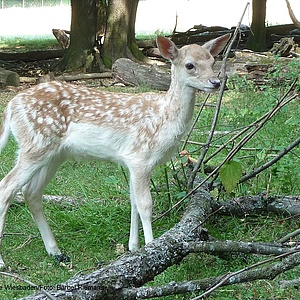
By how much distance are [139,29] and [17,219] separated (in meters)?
→ 18.6

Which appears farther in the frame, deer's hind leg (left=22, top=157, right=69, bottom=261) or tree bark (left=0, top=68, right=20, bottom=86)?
tree bark (left=0, top=68, right=20, bottom=86)

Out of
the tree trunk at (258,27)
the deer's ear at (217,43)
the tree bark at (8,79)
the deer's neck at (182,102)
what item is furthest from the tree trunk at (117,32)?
the deer's neck at (182,102)

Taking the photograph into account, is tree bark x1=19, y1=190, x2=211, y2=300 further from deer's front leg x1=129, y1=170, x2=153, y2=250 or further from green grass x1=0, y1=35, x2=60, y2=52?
green grass x1=0, y1=35, x2=60, y2=52

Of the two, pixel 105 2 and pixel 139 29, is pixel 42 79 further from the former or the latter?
pixel 139 29

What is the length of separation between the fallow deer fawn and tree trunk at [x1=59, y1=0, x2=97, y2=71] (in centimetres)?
926

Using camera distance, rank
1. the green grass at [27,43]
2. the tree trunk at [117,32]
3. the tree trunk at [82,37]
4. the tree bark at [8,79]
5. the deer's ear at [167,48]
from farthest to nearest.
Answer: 1. the green grass at [27,43]
2. the tree trunk at [82,37]
3. the tree trunk at [117,32]
4. the tree bark at [8,79]
5. the deer's ear at [167,48]

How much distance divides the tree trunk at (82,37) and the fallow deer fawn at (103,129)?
9261 millimetres

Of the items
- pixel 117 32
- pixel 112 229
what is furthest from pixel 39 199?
pixel 117 32

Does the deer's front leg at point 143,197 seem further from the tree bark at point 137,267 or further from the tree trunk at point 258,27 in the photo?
the tree trunk at point 258,27

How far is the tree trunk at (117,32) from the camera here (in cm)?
1385

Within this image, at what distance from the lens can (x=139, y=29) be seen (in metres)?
23.4

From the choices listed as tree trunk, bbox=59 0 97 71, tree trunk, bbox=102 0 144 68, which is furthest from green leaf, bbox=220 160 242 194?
tree trunk, bbox=59 0 97 71

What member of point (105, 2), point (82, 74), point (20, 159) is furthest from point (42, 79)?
point (20, 159)

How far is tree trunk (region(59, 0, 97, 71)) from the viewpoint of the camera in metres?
14.0
